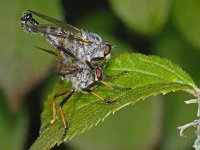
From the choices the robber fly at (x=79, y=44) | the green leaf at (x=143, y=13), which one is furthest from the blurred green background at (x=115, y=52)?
the robber fly at (x=79, y=44)

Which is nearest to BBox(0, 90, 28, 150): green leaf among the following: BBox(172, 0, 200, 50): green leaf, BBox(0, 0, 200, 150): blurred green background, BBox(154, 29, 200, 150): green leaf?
BBox(0, 0, 200, 150): blurred green background

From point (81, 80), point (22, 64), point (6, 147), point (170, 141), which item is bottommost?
point (6, 147)

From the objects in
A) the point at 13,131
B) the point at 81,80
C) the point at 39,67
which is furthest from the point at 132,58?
the point at 13,131

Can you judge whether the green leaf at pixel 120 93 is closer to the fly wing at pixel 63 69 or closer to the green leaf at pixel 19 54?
the fly wing at pixel 63 69

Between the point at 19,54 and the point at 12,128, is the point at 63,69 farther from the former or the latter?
the point at 12,128

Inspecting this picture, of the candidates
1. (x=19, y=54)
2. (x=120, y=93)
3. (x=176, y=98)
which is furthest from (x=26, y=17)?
(x=176, y=98)

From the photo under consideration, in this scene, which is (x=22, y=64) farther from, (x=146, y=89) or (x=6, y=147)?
(x=146, y=89)
